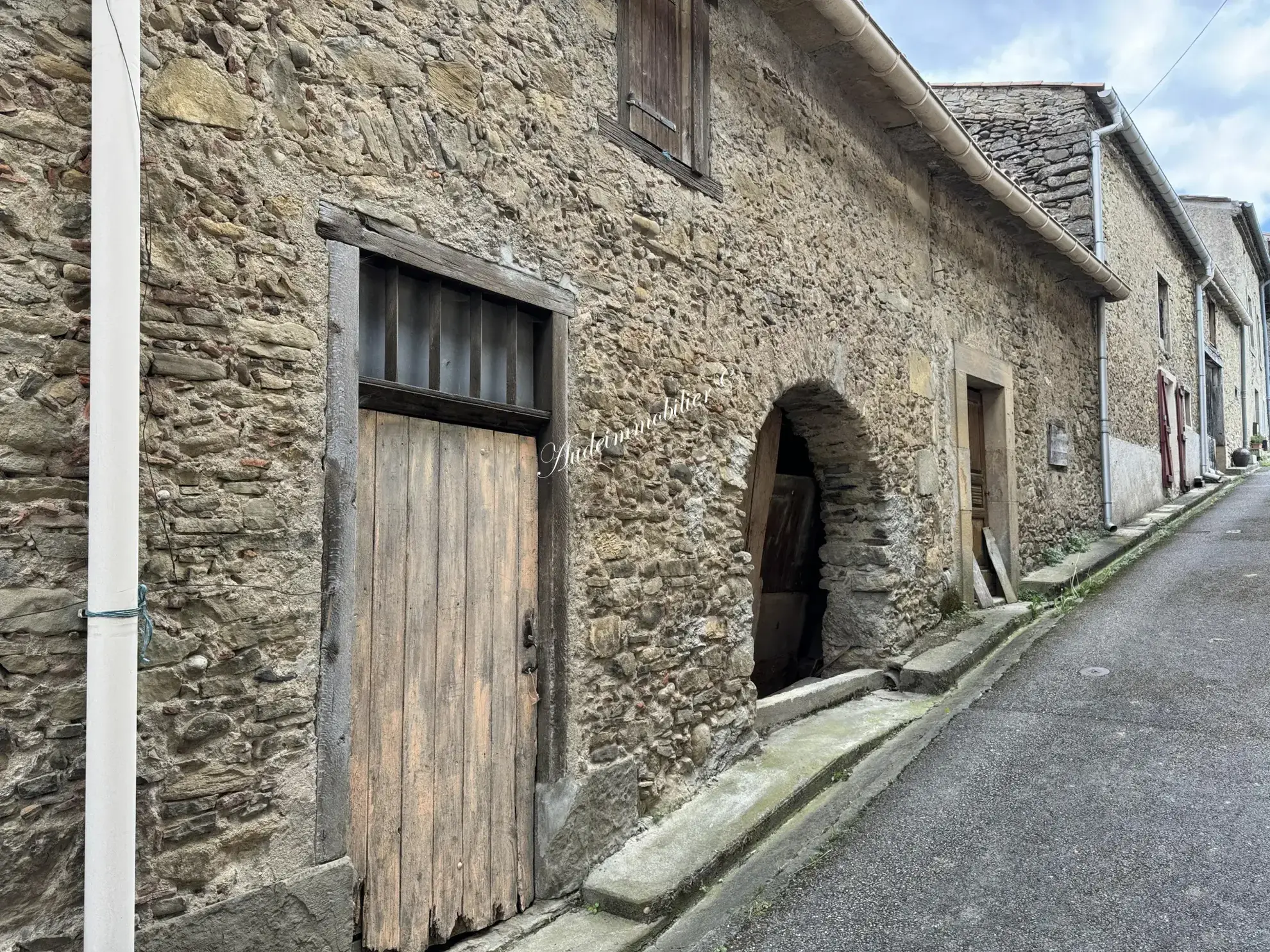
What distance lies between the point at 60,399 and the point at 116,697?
0.72 meters

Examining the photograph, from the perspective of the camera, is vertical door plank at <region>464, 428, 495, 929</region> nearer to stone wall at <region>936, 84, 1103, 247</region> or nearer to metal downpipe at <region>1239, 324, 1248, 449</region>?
stone wall at <region>936, 84, 1103, 247</region>

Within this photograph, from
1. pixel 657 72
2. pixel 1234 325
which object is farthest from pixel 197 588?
pixel 1234 325

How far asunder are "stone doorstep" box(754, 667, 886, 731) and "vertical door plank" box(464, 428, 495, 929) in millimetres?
1922

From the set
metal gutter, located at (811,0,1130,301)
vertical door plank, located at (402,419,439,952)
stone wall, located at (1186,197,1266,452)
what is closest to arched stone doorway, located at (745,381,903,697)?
metal gutter, located at (811,0,1130,301)

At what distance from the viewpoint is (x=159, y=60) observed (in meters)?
2.16

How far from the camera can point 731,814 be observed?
373cm

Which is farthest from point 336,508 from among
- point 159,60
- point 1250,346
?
point 1250,346

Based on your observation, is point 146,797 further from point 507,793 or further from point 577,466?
point 577,466

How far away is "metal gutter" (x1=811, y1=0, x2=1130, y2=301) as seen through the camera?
186 inches

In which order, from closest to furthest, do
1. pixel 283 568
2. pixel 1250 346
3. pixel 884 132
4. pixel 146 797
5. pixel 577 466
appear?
pixel 146 797, pixel 283 568, pixel 577 466, pixel 884 132, pixel 1250 346

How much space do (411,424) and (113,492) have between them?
1.08 metres

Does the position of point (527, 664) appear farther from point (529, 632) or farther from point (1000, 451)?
point (1000, 451)

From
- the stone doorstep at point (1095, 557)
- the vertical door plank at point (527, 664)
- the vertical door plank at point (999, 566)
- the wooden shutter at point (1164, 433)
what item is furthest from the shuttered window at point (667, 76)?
the wooden shutter at point (1164, 433)

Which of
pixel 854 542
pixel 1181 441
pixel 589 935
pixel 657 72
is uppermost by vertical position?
pixel 657 72
